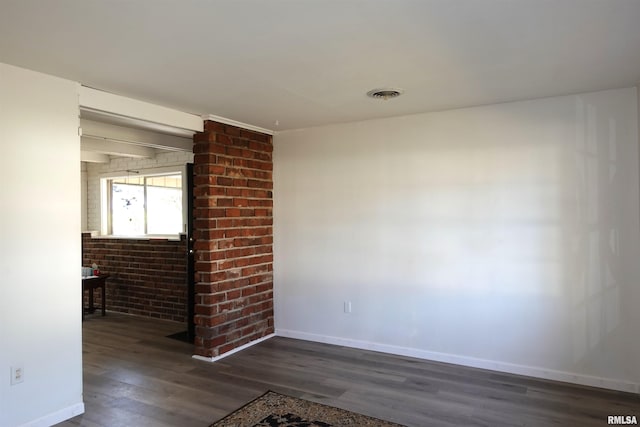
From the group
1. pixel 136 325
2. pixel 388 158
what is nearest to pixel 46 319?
pixel 136 325

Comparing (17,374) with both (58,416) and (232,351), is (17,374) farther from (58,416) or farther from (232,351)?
(232,351)

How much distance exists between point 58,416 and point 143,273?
3.14m

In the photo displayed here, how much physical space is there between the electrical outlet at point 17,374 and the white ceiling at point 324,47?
6.03 feet

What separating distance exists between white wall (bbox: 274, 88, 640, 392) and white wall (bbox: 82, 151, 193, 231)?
1794mm

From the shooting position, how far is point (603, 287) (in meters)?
3.17

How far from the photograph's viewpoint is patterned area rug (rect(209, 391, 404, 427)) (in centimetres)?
264

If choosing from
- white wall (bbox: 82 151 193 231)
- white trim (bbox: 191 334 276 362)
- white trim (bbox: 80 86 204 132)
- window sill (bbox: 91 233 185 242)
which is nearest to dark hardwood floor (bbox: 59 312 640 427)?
white trim (bbox: 191 334 276 362)

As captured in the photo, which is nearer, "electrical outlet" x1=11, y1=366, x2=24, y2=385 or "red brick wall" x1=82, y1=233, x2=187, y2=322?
"electrical outlet" x1=11, y1=366, x2=24, y2=385

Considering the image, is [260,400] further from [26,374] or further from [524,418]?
[524,418]

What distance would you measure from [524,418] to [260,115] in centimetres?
313

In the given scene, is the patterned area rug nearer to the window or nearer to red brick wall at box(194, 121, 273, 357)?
red brick wall at box(194, 121, 273, 357)

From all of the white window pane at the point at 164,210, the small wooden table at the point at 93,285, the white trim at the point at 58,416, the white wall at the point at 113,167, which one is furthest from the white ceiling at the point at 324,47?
the small wooden table at the point at 93,285

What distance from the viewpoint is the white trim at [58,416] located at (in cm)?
260

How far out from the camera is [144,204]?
6.03m
